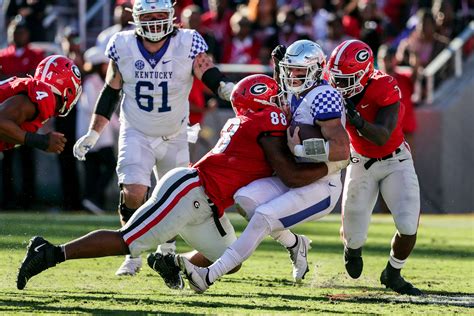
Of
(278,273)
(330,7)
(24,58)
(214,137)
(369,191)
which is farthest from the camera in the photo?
(330,7)

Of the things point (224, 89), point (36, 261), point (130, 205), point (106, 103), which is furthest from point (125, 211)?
point (36, 261)

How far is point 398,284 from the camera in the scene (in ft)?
26.7

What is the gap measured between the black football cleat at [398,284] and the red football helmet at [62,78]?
251 cm

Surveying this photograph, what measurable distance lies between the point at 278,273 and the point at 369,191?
42.0 inches

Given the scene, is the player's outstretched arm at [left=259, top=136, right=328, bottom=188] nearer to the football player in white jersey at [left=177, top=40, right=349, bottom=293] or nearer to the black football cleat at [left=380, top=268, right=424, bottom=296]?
the football player in white jersey at [left=177, top=40, right=349, bottom=293]

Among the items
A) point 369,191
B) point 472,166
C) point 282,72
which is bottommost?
point 472,166

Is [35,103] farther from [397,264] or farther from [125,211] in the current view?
[397,264]

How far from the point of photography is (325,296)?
7.74 meters

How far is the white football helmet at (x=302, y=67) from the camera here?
25.2ft

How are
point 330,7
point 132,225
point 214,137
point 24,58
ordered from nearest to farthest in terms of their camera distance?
point 132,225 < point 24,58 < point 214,137 < point 330,7

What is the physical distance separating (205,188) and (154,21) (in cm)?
180

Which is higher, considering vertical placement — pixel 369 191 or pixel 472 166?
pixel 369 191

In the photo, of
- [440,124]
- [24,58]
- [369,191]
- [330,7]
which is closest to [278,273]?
[369,191]

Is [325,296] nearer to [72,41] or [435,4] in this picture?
[72,41]
